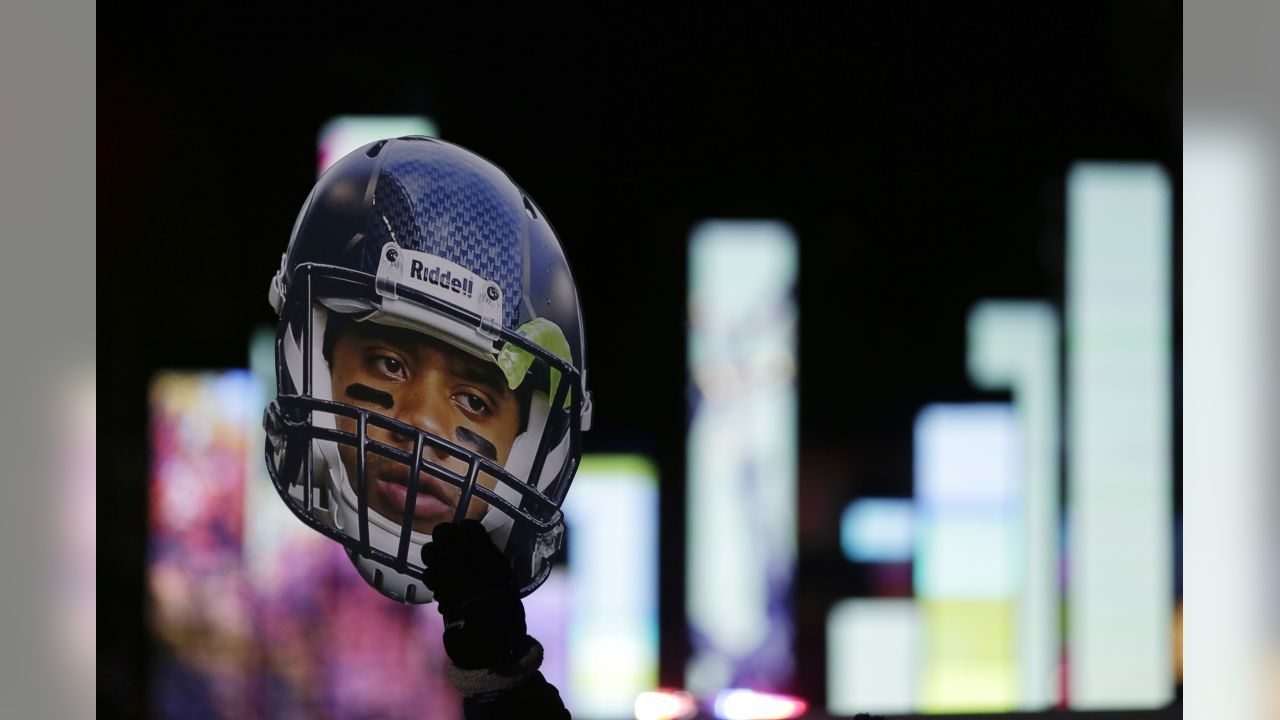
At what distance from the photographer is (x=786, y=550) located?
245 centimetres

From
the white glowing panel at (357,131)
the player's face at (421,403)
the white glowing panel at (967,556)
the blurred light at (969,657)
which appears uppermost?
the white glowing panel at (357,131)

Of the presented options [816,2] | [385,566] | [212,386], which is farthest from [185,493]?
[816,2]

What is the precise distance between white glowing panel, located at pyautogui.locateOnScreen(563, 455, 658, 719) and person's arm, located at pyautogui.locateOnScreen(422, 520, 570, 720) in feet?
1.71

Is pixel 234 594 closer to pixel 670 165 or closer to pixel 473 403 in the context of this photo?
pixel 473 403

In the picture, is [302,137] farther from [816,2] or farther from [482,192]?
[816,2]

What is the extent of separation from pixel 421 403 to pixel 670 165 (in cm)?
69

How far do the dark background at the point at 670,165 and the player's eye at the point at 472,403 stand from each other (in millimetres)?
237

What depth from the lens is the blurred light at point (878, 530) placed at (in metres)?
2.46

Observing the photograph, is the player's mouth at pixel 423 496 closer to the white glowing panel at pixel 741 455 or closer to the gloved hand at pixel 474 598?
the gloved hand at pixel 474 598

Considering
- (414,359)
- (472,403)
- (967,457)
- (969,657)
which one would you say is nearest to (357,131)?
(414,359)

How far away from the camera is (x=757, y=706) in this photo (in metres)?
2.44

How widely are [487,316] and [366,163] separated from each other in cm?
39
